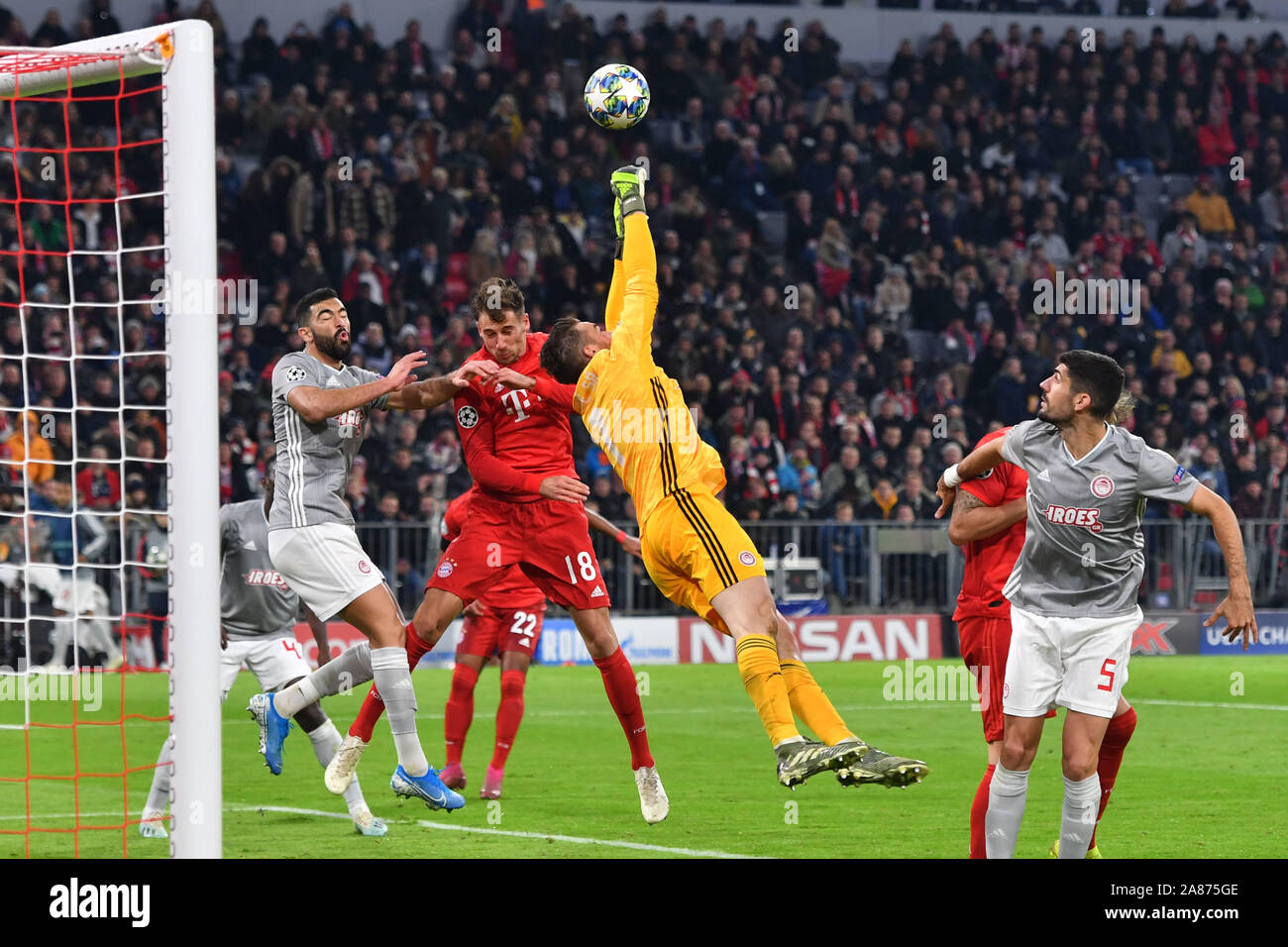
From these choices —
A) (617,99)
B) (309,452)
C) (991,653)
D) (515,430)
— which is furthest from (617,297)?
(991,653)

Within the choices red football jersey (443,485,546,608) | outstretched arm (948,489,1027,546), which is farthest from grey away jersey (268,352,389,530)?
outstretched arm (948,489,1027,546)

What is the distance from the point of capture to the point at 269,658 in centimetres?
927

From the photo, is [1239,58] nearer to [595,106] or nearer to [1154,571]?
[1154,571]

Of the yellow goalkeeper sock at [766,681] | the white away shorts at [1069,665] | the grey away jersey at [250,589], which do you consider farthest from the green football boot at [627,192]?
the grey away jersey at [250,589]

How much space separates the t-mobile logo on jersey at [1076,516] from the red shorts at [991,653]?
840 mm

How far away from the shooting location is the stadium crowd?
19891mm

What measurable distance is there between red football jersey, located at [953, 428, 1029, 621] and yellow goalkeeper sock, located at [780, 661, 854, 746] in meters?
0.76

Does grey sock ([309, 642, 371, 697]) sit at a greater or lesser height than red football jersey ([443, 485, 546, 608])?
lesser

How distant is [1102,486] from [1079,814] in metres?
1.25

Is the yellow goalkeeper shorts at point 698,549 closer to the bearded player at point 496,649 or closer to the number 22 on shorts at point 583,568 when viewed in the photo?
the number 22 on shorts at point 583,568

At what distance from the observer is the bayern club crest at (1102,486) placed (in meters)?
6.55

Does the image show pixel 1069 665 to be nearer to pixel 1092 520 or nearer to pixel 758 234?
pixel 1092 520

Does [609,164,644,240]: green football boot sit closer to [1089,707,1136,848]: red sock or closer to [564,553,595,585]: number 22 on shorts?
[564,553,595,585]: number 22 on shorts

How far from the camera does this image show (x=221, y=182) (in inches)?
855
